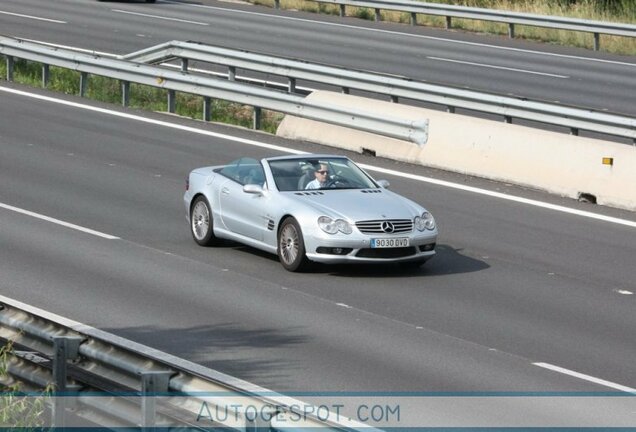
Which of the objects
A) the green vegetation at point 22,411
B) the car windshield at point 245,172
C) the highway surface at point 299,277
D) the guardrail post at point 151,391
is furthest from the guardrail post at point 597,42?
the guardrail post at point 151,391

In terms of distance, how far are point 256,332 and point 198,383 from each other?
16.6 ft

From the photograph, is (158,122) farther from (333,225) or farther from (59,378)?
(59,378)

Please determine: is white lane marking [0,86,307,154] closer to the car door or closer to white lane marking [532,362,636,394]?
the car door

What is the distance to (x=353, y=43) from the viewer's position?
120ft

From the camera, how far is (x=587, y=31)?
35.8 m

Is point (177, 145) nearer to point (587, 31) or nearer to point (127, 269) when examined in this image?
point (127, 269)

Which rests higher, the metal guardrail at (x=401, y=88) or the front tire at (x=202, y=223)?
the metal guardrail at (x=401, y=88)

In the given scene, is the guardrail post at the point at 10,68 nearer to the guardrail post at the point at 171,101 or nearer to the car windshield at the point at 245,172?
the guardrail post at the point at 171,101

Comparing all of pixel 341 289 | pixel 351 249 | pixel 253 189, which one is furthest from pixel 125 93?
pixel 341 289

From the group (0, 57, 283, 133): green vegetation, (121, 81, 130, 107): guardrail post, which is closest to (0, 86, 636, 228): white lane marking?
(121, 81, 130, 107): guardrail post

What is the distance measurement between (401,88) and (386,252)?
1054 cm

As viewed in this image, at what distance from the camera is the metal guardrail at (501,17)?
116 feet

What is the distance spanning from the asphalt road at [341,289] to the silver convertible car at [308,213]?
30 centimetres

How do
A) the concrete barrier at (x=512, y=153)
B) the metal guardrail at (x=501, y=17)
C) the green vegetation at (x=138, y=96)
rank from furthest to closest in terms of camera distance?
the metal guardrail at (x=501, y=17) → the green vegetation at (x=138, y=96) → the concrete barrier at (x=512, y=153)
